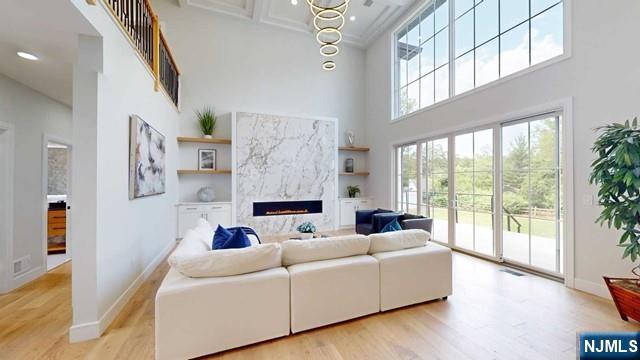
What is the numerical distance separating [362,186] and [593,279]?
209 inches

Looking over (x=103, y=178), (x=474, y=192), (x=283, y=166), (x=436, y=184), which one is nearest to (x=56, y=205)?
(x=103, y=178)

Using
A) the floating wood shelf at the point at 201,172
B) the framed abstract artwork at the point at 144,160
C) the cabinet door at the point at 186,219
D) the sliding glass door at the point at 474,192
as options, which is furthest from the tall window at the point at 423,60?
the cabinet door at the point at 186,219

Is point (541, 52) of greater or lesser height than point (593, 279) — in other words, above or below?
above

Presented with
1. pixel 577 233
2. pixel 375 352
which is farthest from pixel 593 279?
pixel 375 352

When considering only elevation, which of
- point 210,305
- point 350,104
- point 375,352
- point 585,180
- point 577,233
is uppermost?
point 350,104

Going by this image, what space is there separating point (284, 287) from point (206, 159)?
4.96m

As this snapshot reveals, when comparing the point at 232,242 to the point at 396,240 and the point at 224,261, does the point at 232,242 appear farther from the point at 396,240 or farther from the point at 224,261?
the point at 396,240

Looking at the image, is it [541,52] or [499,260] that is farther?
[499,260]

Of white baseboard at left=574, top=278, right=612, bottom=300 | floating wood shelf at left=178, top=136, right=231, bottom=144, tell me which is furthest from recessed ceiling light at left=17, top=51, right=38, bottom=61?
white baseboard at left=574, top=278, right=612, bottom=300

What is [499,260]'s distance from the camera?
4.09 metres

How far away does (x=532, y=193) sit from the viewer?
370cm

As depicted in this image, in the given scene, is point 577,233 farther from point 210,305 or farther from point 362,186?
point 362,186

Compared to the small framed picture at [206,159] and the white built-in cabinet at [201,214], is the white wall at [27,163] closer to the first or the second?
the white built-in cabinet at [201,214]

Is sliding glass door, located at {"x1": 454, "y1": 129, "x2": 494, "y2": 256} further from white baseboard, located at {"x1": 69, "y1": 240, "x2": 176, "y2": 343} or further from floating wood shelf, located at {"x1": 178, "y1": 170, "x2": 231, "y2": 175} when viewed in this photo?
white baseboard, located at {"x1": 69, "y1": 240, "x2": 176, "y2": 343}
